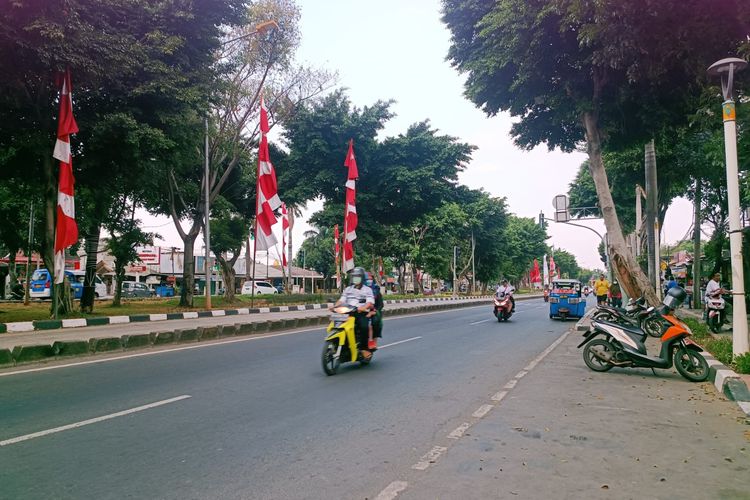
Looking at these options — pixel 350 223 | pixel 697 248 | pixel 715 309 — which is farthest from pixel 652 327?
pixel 697 248

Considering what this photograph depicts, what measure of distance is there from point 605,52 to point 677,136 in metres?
8.38

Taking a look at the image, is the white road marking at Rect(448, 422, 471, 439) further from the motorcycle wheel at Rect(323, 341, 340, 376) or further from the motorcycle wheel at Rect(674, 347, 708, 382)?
the motorcycle wheel at Rect(674, 347, 708, 382)

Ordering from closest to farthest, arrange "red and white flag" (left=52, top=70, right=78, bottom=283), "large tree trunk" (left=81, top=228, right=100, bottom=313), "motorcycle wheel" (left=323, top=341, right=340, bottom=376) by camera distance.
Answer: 1. "motorcycle wheel" (left=323, top=341, right=340, bottom=376)
2. "red and white flag" (left=52, top=70, right=78, bottom=283)
3. "large tree trunk" (left=81, top=228, right=100, bottom=313)

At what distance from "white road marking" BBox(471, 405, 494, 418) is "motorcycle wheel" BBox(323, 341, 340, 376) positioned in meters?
2.95

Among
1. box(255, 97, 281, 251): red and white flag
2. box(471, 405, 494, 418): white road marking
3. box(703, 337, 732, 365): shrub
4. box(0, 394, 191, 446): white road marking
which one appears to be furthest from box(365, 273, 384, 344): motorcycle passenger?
box(255, 97, 281, 251): red and white flag

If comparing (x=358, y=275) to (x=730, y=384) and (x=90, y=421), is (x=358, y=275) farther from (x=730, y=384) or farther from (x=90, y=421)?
(x=730, y=384)

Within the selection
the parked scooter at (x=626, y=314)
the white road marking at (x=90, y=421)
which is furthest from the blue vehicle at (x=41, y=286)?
the parked scooter at (x=626, y=314)

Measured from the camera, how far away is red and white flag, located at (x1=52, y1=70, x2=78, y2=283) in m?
15.3

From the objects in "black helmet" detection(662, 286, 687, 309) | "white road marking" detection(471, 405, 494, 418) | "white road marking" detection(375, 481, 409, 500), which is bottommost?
"white road marking" detection(471, 405, 494, 418)

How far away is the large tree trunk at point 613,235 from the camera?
1719 centimetres

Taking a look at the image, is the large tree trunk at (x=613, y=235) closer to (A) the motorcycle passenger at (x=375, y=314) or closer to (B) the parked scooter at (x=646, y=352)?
(B) the parked scooter at (x=646, y=352)

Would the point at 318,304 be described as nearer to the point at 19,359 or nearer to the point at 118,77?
the point at 118,77

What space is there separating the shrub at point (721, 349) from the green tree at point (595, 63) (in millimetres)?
5506

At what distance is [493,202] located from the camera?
6053cm
